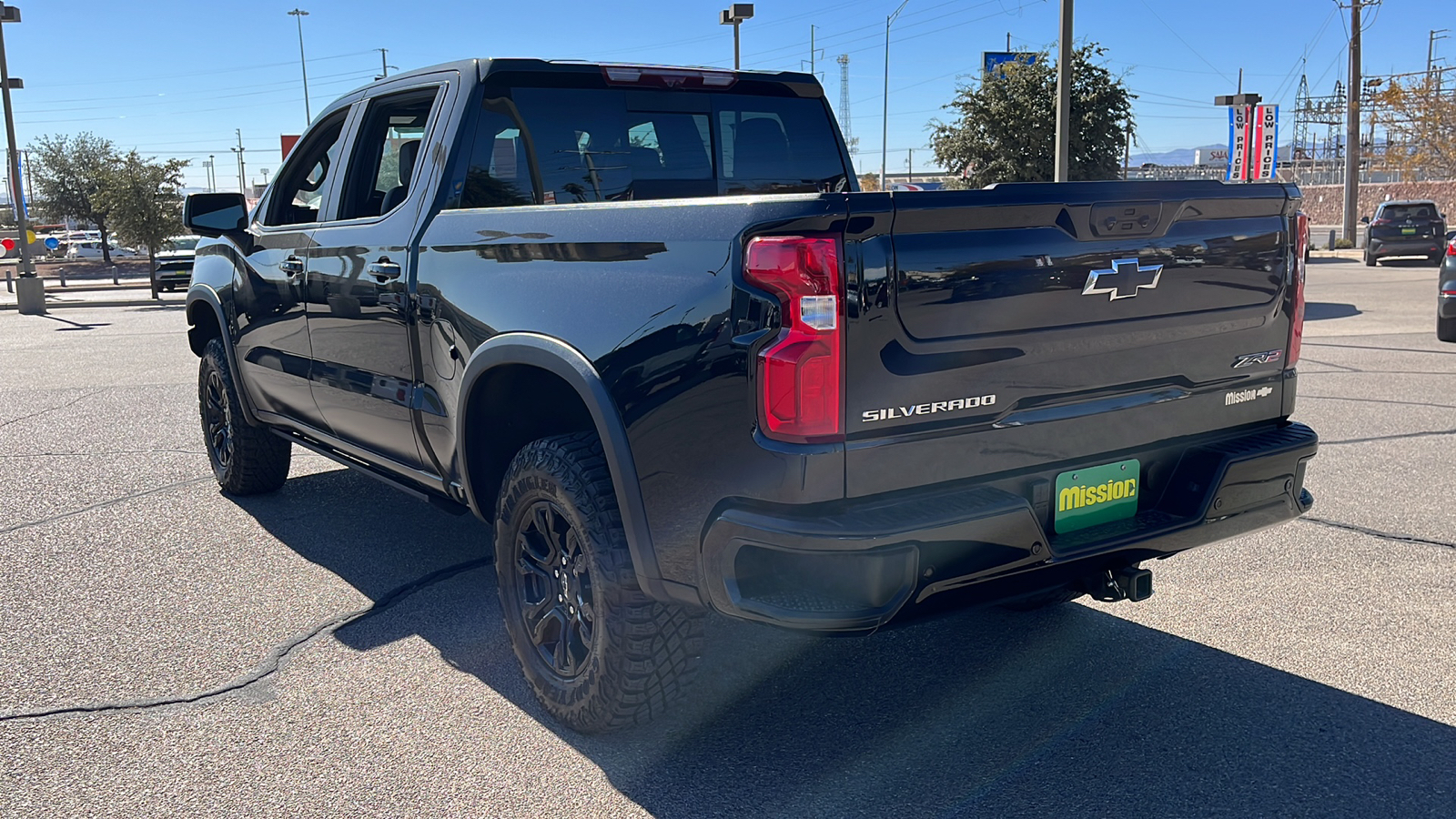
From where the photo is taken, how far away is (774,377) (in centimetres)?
263

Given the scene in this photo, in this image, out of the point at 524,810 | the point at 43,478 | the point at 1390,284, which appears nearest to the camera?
the point at 524,810

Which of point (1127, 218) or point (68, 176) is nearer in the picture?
point (1127, 218)

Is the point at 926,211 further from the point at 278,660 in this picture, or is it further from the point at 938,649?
the point at 278,660

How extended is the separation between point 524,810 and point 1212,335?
230 cm

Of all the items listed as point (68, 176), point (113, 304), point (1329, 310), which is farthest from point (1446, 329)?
point (68, 176)

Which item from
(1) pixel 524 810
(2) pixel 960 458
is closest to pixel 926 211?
(2) pixel 960 458

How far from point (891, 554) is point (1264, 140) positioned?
22.4 m

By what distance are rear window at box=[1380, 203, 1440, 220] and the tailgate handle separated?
90.4 feet

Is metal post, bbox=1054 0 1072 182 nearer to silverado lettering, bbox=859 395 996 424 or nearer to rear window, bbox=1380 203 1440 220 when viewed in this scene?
silverado lettering, bbox=859 395 996 424

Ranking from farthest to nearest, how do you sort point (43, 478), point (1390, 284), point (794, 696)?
1. point (1390, 284)
2. point (43, 478)
3. point (794, 696)

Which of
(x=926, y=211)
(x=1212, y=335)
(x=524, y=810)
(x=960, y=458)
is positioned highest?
(x=926, y=211)

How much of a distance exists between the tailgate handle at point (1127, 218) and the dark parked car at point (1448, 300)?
10746 mm

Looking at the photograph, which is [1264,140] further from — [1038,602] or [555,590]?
[555,590]

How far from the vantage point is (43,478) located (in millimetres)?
6898
